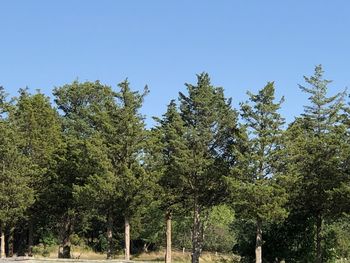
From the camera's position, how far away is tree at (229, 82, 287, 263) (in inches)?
1133

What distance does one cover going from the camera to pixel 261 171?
29766mm

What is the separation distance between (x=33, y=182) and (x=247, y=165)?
57.8 ft

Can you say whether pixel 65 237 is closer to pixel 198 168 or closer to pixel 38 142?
pixel 38 142

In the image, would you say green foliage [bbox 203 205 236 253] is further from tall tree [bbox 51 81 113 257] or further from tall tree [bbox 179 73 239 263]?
tall tree [bbox 179 73 239 263]

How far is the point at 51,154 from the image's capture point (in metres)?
40.4

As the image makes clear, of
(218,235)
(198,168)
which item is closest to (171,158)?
(198,168)

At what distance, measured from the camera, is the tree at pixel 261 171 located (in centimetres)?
2878

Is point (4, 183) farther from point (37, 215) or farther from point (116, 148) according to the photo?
point (116, 148)

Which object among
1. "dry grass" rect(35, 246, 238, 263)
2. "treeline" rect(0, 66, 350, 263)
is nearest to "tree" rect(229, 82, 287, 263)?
"treeline" rect(0, 66, 350, 263)

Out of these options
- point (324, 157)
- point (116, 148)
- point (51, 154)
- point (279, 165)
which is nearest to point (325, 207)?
point (324, 157)

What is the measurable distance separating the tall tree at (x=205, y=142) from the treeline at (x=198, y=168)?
73 mm

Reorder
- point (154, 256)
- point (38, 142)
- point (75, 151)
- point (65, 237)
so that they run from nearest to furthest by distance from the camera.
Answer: point (75, 151) → point (38, 142) → point (65, 237) → point (154, 256)

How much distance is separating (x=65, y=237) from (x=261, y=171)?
22.3 metres

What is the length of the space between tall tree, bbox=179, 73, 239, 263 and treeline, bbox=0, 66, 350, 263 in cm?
7
